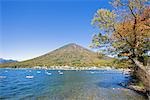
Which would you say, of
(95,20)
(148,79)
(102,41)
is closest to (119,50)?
(102,41)

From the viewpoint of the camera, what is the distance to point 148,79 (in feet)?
63.8

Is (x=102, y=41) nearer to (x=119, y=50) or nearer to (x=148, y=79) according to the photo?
(x=119, y=50)

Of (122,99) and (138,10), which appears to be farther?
(122,99)

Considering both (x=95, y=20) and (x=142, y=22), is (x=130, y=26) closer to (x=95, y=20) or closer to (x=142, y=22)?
(x=142, y=22)

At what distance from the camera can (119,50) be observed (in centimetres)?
3750

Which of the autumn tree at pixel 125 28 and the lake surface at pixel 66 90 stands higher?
the autumn tree at pixel 125 28

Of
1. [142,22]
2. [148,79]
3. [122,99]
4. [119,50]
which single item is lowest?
[122,99]

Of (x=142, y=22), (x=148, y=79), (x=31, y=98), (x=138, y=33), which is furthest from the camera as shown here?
(x=31, y=98)

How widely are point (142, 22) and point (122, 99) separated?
10552 mm

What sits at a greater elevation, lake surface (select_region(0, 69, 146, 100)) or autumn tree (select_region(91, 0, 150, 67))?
autumn tree (select_region(91, 0, 150, 67))

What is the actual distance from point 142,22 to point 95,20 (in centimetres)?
920

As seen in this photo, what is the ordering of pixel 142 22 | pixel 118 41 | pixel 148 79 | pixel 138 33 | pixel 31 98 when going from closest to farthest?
1. pixel 148 79
2. pixel 142 22
3. pixel 138 33
4. pixel 118 41
5. pixel 31 98

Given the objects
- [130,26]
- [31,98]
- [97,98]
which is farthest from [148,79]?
[31,98]

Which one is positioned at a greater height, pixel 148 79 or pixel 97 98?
pixel 148 79
